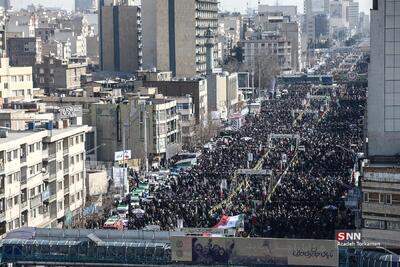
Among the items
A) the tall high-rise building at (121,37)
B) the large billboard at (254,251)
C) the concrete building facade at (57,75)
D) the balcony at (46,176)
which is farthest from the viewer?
the tall high-rise building at (121,37)

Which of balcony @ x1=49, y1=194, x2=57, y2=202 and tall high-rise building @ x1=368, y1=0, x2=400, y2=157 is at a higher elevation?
tall high-rise building @ x1=368, y1=0, x2=400, y2=157

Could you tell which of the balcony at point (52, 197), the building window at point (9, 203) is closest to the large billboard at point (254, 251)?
the building window at point (9, 203)

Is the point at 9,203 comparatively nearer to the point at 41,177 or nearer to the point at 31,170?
A: the point at 31,170

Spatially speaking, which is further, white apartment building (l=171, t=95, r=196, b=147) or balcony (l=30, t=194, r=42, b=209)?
white apartment building (l=171, t=95, r=196, b=147)

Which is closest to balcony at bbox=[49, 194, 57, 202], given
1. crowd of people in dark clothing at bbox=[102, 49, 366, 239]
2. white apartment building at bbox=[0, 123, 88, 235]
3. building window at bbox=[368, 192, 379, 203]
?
white apartment building at bbox=[0, 123, 88, 235]

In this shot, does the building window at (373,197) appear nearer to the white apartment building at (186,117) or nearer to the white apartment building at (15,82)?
the white apartment building at (186,117)

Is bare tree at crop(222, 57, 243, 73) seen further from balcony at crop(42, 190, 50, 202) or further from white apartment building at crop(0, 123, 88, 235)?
balcony at crop(42, 190, 50, 202)
